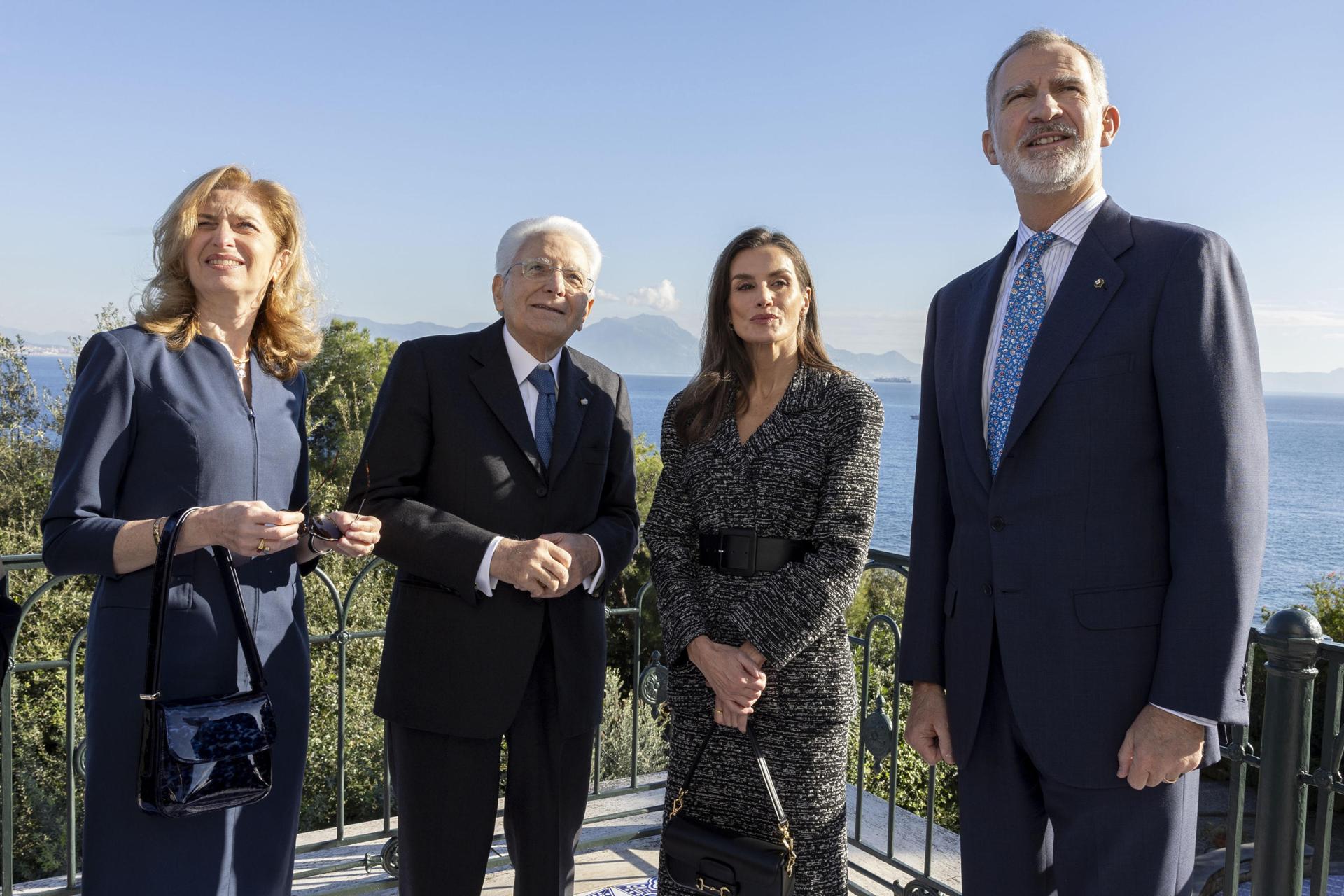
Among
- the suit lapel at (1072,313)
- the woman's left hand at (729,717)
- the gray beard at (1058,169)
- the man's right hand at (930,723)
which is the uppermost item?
the gray beard at (1058,169)

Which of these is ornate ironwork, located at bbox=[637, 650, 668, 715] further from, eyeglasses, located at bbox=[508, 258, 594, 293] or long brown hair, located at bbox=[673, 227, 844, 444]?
eyeglasses, located at bbox=[508, 258, 594, 293]

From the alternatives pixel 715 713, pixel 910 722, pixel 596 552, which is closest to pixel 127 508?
pixel 596 552

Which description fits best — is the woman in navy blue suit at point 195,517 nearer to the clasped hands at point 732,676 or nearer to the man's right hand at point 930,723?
the clasped hands at point 732,676

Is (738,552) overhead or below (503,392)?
below

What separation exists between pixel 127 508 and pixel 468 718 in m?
0.96

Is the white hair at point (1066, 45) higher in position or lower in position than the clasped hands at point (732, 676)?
higher

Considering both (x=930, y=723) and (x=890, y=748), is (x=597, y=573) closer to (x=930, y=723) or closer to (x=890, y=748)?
(x=930, y=723)

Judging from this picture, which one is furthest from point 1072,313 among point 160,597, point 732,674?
point 160,597

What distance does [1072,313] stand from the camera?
1.96 m

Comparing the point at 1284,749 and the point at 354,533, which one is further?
the point at 1284,749

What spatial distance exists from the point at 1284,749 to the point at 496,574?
2.06 m

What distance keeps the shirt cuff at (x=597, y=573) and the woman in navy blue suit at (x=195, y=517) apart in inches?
22.3

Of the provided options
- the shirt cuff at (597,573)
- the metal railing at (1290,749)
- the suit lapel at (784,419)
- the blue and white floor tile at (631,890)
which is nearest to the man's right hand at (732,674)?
the shirt cuff at (597,573)

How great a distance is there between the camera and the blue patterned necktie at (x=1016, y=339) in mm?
2086
